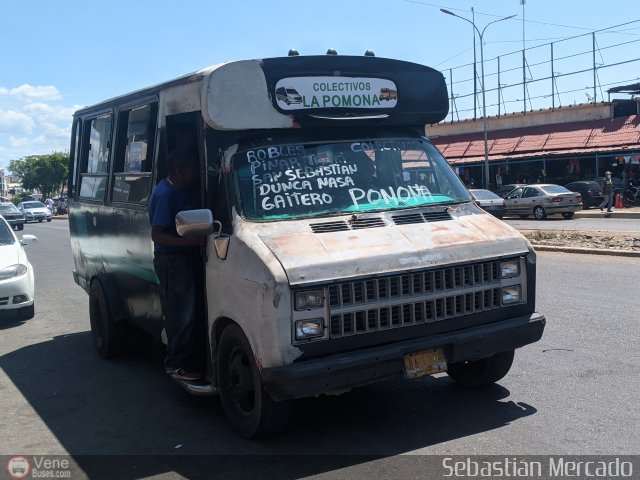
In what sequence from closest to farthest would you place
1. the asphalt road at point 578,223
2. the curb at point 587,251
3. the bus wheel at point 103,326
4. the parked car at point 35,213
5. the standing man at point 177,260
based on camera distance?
the standing man at point 177,260, the bus wheel at point 103,326, the curb at point 587,251, the asphalt road at point 578,223, the parked car at point 35,213

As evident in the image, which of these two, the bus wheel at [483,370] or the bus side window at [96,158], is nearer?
the bus wheel at [483,370]

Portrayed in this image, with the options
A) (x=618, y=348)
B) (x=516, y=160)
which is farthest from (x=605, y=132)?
(x=618, y=348)

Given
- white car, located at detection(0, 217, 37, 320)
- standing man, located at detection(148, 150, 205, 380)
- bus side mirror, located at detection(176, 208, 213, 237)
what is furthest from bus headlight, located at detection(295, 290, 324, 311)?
white car, located at detection(0, 217, 37, 320)

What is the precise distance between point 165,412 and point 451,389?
2.34 m

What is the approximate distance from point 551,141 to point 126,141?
36.7m

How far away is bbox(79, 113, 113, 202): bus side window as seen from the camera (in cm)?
768

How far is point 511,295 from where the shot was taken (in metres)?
5.19

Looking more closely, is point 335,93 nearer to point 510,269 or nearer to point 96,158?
point 510,269

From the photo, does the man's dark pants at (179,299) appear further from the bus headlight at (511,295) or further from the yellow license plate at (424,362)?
the bus headlight at (511,295)

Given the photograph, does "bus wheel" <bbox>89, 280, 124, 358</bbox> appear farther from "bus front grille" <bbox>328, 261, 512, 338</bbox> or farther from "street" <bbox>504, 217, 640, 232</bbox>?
"street" <bbox>504, 217, 640, 232</bbox>

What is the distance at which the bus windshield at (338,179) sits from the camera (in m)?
5.18

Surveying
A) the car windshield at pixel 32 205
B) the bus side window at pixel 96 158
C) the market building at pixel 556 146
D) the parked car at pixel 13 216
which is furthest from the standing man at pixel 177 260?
the car windshield at pixel 32 205

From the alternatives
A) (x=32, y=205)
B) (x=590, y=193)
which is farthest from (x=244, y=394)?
(x=32, y=205)

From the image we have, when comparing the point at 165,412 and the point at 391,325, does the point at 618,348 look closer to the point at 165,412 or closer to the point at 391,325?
the point at 391,325
